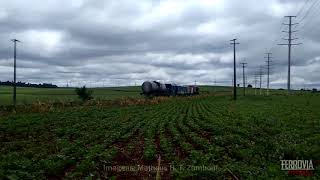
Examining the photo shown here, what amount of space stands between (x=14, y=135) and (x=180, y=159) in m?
13.3

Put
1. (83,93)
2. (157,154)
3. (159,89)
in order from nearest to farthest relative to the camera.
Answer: (157,154)
(83,93)
(159,89)

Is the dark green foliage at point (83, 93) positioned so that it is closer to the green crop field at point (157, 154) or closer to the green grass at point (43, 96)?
the green grass at point (43, 96)

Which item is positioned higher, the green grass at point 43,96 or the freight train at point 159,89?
the freight train at point 159,89

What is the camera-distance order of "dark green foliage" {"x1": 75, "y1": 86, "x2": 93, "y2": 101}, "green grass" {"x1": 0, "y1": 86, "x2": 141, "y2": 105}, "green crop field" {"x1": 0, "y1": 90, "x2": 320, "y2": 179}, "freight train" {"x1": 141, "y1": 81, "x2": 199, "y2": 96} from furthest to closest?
"freight train" {"x1": 141, "y1": 81, "x2": 199, "y2": 96} → "dark green foliage" {"x1": 75, "y1": 86, "x2": 93, "y2": 101} → "green grass" {"x1": 0, "y1": 86, "x2": 141, "y2": 105} → "green crop field" {"x1": 0, "y1": 90, "x2": 320, "y2": 179}

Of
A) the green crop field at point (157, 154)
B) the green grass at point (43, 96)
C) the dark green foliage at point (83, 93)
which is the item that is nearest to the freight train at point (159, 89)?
the green grass at point (43, 96)

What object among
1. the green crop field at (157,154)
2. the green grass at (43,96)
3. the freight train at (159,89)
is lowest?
the green crop field at (157,154)

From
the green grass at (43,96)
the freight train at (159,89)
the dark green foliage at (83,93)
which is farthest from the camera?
the freight train at (159,89)

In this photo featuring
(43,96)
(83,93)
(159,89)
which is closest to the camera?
(83,93)

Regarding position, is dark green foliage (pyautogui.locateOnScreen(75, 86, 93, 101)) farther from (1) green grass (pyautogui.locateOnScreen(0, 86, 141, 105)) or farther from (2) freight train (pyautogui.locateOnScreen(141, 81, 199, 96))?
(2) freight train (pyautogui.locateOnScreen(141, 81, 199, 96))

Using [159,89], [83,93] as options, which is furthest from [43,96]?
[159,89]

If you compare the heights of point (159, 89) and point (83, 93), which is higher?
point (159, 89)

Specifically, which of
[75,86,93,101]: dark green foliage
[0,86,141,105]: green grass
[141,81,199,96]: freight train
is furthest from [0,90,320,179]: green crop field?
[141,81,199,96]: freight train

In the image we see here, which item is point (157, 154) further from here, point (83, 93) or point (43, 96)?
point (43, 96)

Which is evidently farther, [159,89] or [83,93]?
[159,89]
